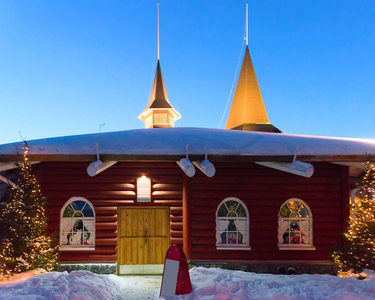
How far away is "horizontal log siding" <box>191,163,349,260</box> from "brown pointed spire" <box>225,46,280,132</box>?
7.51 meters

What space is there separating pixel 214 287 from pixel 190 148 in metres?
2.89

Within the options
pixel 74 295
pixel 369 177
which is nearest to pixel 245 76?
pixel 369 177

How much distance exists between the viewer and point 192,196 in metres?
7.23

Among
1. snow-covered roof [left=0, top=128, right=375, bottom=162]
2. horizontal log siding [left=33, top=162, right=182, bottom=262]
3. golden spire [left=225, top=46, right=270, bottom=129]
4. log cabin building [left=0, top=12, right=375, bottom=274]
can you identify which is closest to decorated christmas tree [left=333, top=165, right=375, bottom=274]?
snow-covered roof [left=0, top=128, right=375, bottom=162]

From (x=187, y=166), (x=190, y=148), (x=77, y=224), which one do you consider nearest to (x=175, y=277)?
(x=187, y=166)

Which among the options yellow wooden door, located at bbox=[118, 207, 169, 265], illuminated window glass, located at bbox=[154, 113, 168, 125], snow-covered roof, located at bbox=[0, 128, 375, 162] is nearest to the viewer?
snow-covered roof, located at bbox=[0, 128, 375, 162]

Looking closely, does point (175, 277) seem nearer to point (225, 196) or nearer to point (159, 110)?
point (225, 196)

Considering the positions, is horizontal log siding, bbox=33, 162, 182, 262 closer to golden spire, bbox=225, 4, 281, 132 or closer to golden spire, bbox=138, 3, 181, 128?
golden spire, bbox=225, 4, 281, 132

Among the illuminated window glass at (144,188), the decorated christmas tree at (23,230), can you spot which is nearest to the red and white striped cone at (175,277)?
the illuminated window glass at (144,188)

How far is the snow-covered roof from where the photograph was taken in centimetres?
583

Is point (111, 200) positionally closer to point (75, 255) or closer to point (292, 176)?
point (75, 255)

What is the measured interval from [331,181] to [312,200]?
0.75 m

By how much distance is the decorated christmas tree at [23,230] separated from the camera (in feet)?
18.7

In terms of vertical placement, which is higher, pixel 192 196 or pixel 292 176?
pixel 292 176
